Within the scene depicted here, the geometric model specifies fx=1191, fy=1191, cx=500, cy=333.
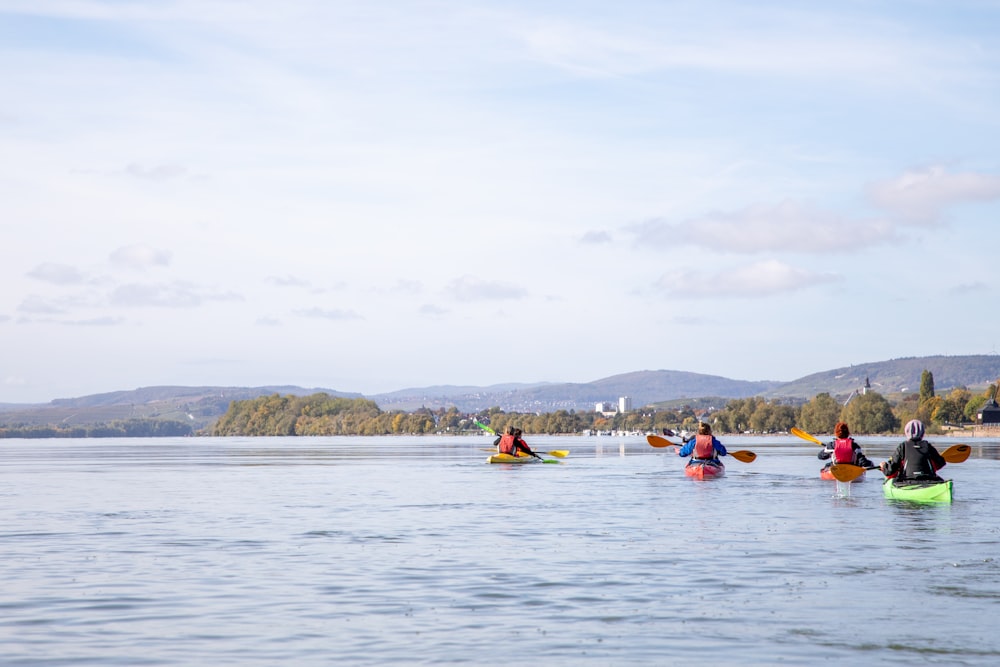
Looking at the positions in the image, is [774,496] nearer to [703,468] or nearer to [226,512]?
[703,468]

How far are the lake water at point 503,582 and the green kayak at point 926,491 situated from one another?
498 millimetres

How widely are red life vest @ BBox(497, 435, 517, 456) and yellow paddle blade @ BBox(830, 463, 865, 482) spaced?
26.2 m

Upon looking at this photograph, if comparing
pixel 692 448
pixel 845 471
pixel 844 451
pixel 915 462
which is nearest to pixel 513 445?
pixel 692 448

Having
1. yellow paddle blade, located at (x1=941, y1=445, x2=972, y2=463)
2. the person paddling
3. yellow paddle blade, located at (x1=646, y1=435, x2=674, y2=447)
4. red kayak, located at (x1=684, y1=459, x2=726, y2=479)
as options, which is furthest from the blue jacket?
the person paddling

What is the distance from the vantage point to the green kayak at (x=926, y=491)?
3161 centimetres

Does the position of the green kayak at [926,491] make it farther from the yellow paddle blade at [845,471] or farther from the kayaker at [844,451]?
the kayaker at [844,451]

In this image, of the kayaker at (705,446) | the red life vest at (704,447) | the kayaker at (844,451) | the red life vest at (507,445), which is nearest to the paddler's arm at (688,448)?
the kayaker at (705,446)

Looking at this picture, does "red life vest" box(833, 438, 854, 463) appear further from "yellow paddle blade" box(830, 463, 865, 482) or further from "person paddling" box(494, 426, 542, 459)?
"person paddling" box(494, 426, 542, 459)

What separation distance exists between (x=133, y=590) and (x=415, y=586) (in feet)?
13.6

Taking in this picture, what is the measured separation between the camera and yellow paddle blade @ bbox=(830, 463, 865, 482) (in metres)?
40.0

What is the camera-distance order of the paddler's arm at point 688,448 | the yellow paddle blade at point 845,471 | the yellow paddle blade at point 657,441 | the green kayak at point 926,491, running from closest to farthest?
the green kayak at point 926,491 < the yellow paddle blade at point 845,471 < the paddler's arm at point 688,448 < the yellow paddle blade at point 657,441

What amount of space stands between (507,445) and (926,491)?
34.7 metres

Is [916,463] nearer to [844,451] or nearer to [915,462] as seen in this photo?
[915,462]

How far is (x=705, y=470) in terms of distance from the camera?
155 feet
